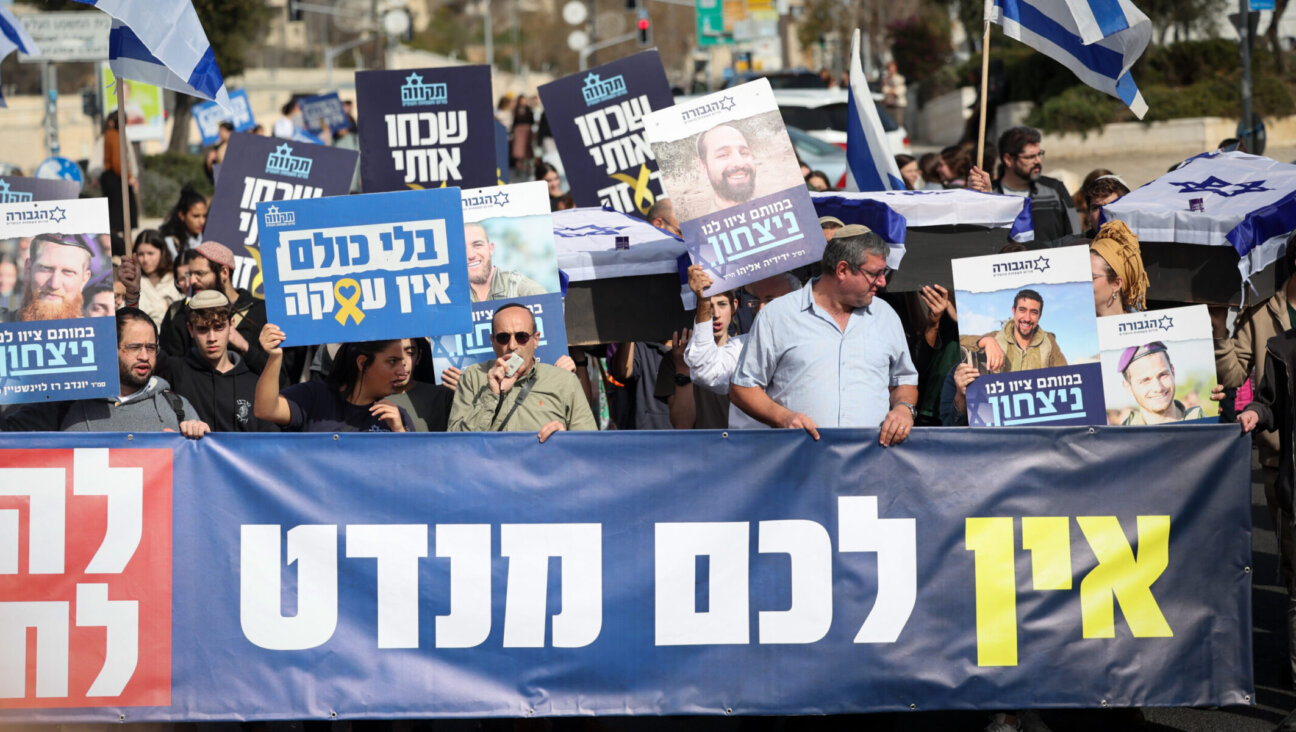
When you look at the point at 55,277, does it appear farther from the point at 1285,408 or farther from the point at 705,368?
the point at 1285,408

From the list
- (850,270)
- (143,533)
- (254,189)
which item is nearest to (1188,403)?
(850,270)

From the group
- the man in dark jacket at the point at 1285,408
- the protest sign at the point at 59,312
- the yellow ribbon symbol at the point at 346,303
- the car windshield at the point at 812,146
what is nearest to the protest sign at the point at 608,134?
the yellow ribbon symbol at the point at 346,303

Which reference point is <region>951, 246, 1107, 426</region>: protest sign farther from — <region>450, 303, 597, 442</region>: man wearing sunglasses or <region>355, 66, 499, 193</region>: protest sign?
<region>355, 66, 499, 193</region>: protest sign

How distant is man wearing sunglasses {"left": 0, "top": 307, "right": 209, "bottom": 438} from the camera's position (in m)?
6.12

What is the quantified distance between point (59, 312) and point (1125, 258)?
14.5 ft

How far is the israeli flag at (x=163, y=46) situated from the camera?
24.0 feet

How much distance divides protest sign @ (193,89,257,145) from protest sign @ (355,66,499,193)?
31.0 feet

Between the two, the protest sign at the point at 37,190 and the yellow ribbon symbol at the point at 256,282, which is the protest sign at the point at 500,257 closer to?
the yellow ribbon symbol at the point at 256,282

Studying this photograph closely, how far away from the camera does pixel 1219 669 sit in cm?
573

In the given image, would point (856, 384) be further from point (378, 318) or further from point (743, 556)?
point (378, 318)

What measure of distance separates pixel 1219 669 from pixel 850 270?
2.03 m

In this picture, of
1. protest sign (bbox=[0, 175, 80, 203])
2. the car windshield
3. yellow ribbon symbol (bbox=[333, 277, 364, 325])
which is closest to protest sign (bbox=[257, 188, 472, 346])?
yellow ribbon symbol (bbox=[333, 277, 364, 325])

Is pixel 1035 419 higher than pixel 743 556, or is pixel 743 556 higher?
pixel 1035 419

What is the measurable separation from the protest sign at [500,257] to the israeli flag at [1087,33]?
268cm
